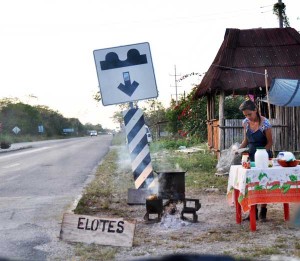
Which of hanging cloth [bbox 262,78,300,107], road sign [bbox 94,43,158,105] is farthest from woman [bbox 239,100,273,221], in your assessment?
hanging cloth [bbox 262,78,300,107]

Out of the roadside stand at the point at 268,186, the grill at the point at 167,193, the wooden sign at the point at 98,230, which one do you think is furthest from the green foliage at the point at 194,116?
the wooden sign at the point at 98,230

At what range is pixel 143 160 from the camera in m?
8.38

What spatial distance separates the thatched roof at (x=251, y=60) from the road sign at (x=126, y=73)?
9.32 meters

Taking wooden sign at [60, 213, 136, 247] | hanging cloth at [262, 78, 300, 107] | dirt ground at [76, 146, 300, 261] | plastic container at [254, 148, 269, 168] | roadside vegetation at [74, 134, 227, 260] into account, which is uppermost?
hanging cloth at [262, 78, 300, 107]

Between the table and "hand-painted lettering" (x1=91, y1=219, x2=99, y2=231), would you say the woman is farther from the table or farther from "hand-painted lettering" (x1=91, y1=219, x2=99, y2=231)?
"hand-painted lettering" (x1=91, y1=219, x2=99, y2=231)

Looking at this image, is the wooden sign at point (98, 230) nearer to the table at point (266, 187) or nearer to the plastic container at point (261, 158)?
the table at point (266, 187)

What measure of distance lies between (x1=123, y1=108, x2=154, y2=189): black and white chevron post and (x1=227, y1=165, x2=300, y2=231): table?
1.65 metres

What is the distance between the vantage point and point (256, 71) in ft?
57.8

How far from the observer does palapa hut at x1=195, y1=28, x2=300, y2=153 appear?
16.8 m

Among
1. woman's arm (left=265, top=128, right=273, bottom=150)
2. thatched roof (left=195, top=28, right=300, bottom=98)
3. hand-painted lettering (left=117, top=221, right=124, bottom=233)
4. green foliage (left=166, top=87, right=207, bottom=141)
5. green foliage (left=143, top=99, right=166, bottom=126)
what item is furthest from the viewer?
green foliage (left=143, top=99, right=166, bottom=126)

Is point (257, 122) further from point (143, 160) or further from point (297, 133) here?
point (297, 133)

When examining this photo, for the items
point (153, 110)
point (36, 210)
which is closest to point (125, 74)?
point (36, 210)

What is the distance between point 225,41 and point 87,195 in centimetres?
942

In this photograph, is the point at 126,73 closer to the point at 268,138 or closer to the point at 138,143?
the point at 138,143
